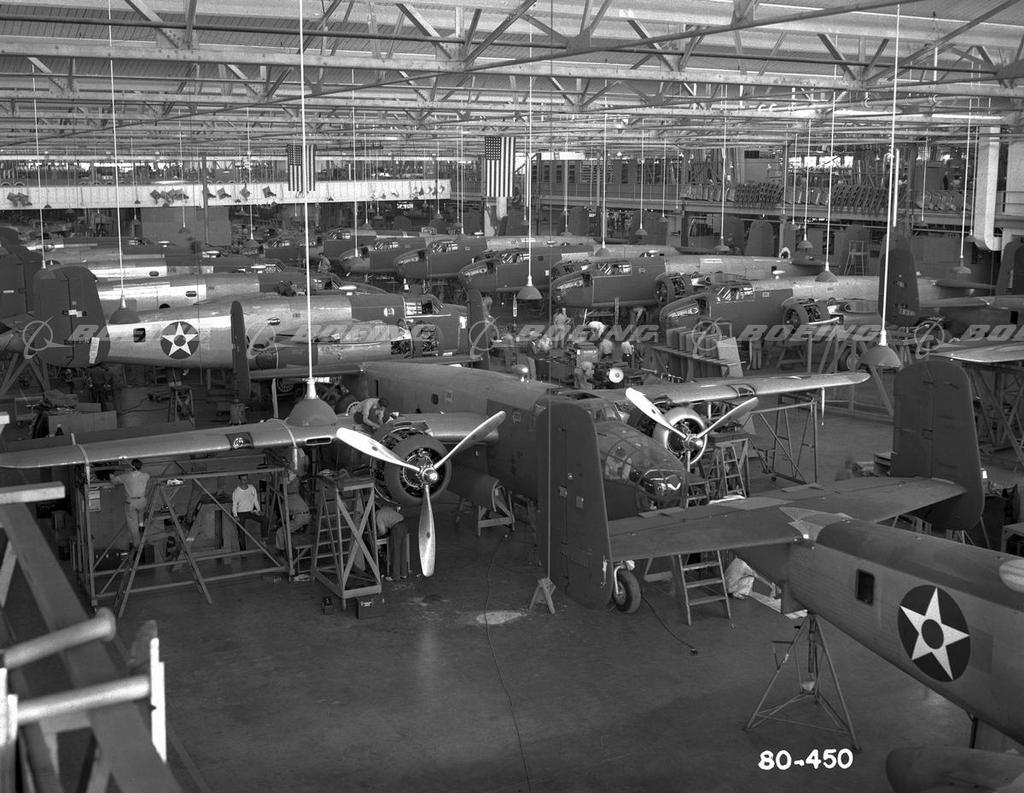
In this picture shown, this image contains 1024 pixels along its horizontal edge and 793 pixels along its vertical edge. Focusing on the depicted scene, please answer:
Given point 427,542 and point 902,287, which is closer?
point 427,542

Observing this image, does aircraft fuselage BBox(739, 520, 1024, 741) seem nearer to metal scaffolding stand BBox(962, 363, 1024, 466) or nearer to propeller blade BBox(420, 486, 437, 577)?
propeller blade BBox(420, 486, 437, 577)

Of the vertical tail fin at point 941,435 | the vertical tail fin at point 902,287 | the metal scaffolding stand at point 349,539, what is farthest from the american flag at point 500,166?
the vertical tail fin at point 941,435

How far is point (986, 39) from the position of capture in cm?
2016

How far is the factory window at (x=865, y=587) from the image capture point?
32.4 feet

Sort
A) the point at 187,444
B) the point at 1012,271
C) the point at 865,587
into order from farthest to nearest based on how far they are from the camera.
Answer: the point at 1012,271 → the point at 187,444 → the point at 865,587

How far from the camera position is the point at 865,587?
997 centimetres

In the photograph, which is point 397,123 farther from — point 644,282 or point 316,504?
point 316,504

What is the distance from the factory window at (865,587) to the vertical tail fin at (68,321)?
1775cm

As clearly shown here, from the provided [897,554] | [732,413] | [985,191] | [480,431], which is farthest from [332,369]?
[985,191]

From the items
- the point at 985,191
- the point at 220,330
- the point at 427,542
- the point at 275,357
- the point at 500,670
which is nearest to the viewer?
the point at 500,670

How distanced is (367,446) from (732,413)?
22.4 feet

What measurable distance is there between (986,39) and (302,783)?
1808cm

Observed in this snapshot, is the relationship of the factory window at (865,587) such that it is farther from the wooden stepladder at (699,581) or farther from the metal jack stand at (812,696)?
the wooden stepladder at (699,581)

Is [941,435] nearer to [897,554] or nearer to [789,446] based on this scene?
[897,554]
